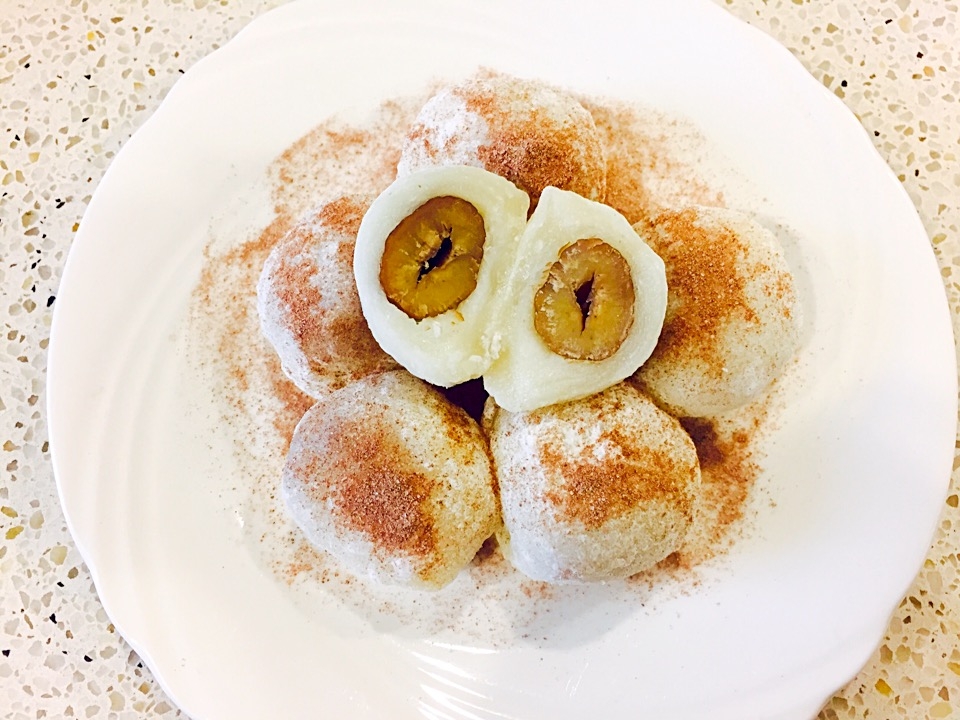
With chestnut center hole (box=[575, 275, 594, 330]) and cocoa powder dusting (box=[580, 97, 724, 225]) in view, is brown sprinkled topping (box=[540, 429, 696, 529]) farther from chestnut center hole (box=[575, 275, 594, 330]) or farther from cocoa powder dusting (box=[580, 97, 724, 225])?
cocoa powder dusting (box=[580, 97, 724, 225])

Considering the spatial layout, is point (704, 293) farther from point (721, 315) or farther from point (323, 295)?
point (323, 295)

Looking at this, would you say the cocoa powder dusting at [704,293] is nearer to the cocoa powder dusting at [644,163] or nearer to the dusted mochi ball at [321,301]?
the cocoa powder dusting at [644,163]

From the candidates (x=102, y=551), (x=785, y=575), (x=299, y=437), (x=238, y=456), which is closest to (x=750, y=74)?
(x=785, y=575)

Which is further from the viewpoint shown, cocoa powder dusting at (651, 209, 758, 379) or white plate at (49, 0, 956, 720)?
white plate at (49, 0, 956, 720)

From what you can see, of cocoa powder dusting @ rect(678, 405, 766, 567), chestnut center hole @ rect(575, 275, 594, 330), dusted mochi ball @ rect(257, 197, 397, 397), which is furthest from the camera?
cocoa powder dusting @ rect(678, 405, 766, 567)

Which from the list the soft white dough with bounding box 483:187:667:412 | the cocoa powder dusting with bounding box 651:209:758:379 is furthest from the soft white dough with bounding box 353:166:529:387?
the cocoa powder dusting with bounding box 651:209:758:379

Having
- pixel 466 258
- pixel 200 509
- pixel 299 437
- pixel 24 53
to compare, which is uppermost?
pixel 466 258

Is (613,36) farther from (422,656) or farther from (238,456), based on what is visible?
(422,656)
